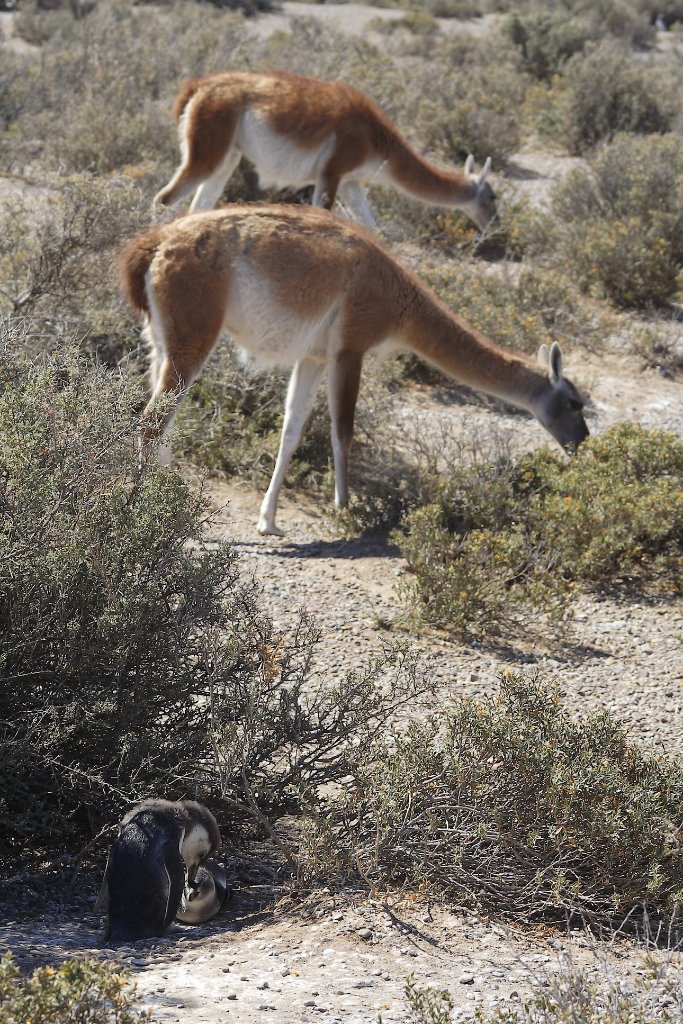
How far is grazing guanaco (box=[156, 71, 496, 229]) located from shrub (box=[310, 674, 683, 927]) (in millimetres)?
7276

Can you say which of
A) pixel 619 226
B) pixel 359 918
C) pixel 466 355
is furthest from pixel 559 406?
pixel 359 918

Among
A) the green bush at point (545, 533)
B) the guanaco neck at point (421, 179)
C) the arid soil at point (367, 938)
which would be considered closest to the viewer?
the arid soil at point (367, 938)

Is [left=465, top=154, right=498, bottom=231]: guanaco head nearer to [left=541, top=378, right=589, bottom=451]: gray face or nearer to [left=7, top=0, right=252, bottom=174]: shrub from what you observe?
[left=7, top=0, right=252, bottom=174]: shrub

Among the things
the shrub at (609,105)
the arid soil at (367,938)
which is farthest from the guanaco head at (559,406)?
the shrub at (609,105)

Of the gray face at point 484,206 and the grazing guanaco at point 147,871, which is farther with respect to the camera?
the gray face at point 484,206

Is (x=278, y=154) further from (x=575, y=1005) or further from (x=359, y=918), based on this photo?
(x=575, y=1005)

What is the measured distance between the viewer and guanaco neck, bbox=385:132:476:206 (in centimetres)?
1202

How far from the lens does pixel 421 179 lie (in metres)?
12.3

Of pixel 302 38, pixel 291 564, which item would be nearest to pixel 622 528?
pixel 291 564

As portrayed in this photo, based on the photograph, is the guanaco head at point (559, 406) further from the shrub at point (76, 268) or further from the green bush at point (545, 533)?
the shrub at point (76, 268)

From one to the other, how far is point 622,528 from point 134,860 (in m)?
4.38

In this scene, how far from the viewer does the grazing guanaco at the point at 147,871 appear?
4.13m

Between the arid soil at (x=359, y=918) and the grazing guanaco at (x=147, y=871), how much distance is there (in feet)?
0.29

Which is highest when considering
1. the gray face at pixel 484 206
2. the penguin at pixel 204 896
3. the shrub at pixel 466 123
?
the shrub at pixel 466 123
